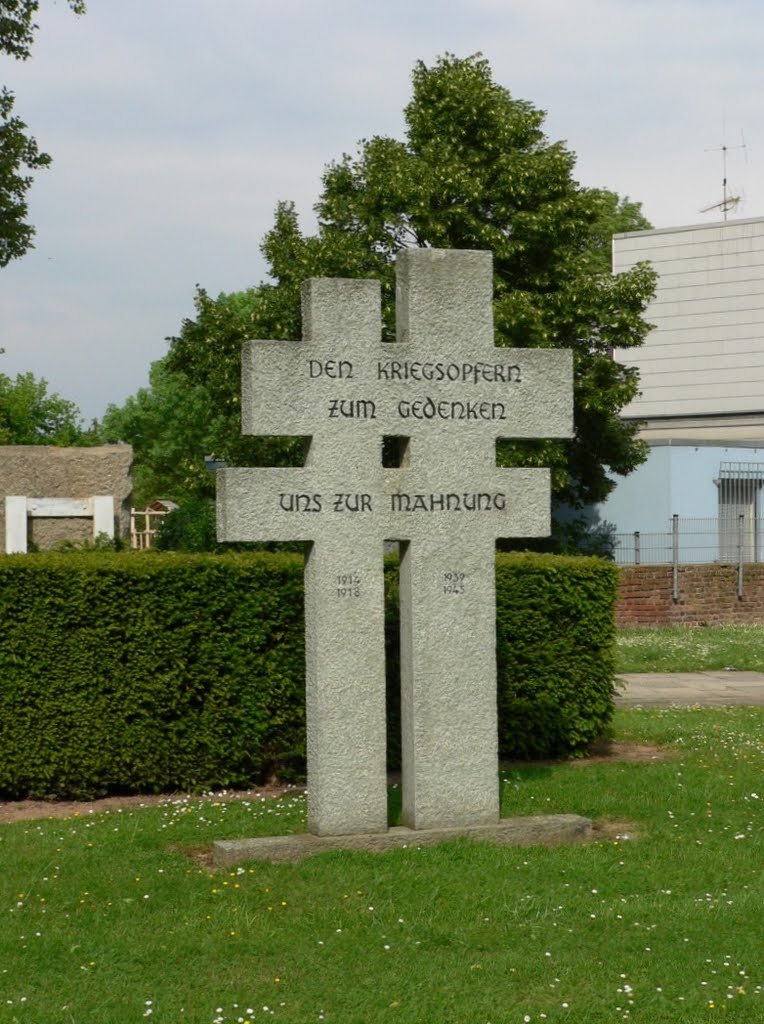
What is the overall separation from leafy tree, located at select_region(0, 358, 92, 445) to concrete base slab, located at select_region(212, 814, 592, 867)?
130 feet

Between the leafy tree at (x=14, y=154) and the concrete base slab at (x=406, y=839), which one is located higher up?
the leafy tree at (x=14, y=154)

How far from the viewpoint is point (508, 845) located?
26.7ft

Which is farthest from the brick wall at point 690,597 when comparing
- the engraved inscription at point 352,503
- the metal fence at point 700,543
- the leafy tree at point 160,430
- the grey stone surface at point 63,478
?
the leafy tree at point 160,430

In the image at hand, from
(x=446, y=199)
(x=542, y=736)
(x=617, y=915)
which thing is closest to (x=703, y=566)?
(x=446, y=199)

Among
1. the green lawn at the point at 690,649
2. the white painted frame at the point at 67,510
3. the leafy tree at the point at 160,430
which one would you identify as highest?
the leafy tree at the point at 160,430

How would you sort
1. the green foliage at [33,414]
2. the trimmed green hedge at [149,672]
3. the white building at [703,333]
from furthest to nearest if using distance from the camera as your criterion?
the green foliage at [33,414]
the white building at [703,333]
the trimmed green hedge at [149,672]

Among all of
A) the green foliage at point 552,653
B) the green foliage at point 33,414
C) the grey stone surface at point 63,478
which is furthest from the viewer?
the green foliage at point 33,414

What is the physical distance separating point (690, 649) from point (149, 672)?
12623 millimetres

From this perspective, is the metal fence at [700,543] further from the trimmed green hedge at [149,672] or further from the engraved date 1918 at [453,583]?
the engraved date 1918 at [453,583]

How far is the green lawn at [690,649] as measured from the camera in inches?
754

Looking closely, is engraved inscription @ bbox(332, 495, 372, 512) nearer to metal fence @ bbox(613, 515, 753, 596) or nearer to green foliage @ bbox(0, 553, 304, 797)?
green foliage @ bbox(0, 553, 304, 797)

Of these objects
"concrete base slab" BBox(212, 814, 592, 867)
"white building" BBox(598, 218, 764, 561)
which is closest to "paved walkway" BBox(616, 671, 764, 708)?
"concrete base slab" BBox(212, 814, 592, 867)

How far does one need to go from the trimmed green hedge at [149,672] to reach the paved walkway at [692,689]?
216 inches

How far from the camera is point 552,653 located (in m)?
11.2
